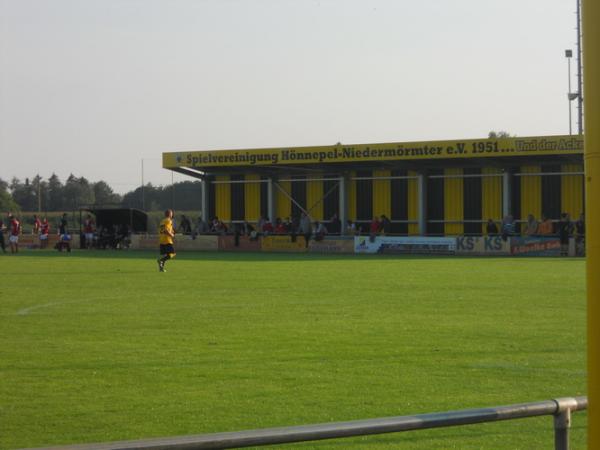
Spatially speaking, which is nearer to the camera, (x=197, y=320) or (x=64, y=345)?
(x=64, y=345)

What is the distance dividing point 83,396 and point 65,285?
46.2 ft

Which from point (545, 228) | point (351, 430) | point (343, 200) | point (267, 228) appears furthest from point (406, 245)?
point (351, 430)

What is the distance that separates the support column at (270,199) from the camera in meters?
52.3

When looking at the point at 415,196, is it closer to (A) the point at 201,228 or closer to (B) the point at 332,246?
(B) the point at 332,246

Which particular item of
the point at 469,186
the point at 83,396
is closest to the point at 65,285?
the point at 83,396

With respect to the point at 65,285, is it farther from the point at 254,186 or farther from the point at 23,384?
the point at 254,186

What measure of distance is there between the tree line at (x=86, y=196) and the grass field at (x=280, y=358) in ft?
104

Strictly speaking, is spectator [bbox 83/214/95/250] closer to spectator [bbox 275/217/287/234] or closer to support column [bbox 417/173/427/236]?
spectator [bbox 275/217/287/234]

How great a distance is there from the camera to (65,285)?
22922mm

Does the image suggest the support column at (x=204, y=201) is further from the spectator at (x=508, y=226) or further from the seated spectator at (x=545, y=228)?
the seated spectator at (x=545, y=228)

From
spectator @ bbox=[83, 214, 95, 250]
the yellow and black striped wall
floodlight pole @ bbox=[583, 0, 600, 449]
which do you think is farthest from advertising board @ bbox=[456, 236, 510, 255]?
floodlight pole @ bbox=[583, 0, 600, 449]

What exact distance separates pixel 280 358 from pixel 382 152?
3674cm

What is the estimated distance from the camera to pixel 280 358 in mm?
11406

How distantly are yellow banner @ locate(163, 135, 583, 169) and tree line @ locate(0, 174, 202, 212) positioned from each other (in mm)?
1864
